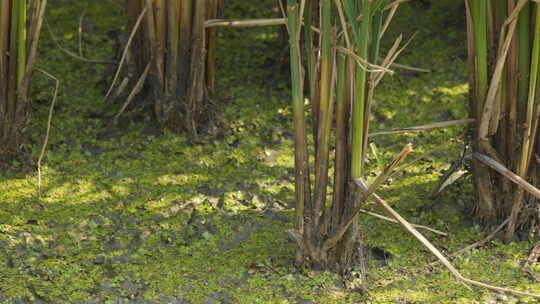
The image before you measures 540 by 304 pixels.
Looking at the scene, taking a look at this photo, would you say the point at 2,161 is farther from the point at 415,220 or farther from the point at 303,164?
the point at 415,220

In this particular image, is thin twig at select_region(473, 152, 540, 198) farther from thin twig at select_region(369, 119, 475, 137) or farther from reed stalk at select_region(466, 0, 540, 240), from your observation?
thin twig at select_region(369, 119, 475, 137)

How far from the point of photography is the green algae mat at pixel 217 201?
115 inches

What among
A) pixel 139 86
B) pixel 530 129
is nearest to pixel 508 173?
pixel 530 129

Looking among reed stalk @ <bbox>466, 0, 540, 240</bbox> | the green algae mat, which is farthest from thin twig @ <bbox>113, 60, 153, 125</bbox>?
reed stalk @ <bbox>466, 0, 540, 240</bbox>

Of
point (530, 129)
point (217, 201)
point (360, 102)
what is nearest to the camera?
point (360, 102)

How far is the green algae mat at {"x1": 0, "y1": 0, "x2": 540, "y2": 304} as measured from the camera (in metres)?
2.91

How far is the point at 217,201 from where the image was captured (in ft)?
11.2

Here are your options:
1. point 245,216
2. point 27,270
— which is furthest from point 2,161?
point 245,216

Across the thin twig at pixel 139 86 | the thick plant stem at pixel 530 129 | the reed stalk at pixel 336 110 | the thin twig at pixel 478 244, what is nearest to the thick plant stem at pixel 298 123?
the reed stalk at pixel 336 110

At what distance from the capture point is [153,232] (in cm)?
320

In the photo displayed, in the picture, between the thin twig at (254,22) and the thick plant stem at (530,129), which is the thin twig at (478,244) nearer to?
the thick plant stem at (530,129)

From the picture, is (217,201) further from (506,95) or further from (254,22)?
(506,95)

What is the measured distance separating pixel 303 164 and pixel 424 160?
1111 millimetres

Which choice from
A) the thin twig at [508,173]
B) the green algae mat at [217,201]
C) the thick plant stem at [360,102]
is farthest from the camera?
the green algae mat at [217,201]
